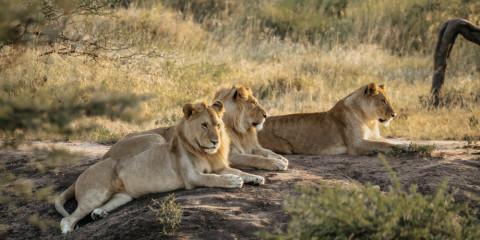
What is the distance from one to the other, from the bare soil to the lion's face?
1.32 ft

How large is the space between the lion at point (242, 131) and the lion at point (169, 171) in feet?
2.39

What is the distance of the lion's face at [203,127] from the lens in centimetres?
550

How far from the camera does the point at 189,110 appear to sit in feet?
18.4

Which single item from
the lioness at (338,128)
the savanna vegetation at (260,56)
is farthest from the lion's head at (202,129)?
the lioness at (338,128)

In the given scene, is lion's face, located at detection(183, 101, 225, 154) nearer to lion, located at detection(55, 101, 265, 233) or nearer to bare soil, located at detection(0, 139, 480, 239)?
lion, located at detection(55, 101, 265, 233)

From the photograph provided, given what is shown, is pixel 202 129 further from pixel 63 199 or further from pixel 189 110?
pixel 63 199

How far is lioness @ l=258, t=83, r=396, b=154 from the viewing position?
7.79 m

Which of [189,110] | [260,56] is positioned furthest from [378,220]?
[260,56]

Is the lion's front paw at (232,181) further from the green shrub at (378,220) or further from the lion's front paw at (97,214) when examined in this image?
the green shrub at (378,220)

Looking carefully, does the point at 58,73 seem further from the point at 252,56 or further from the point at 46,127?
the point at 46,127

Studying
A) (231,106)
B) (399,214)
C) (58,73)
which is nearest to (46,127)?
(399,214)

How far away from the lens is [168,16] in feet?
51.8

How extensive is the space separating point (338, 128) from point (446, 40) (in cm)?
335

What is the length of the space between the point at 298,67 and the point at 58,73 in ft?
15.9
